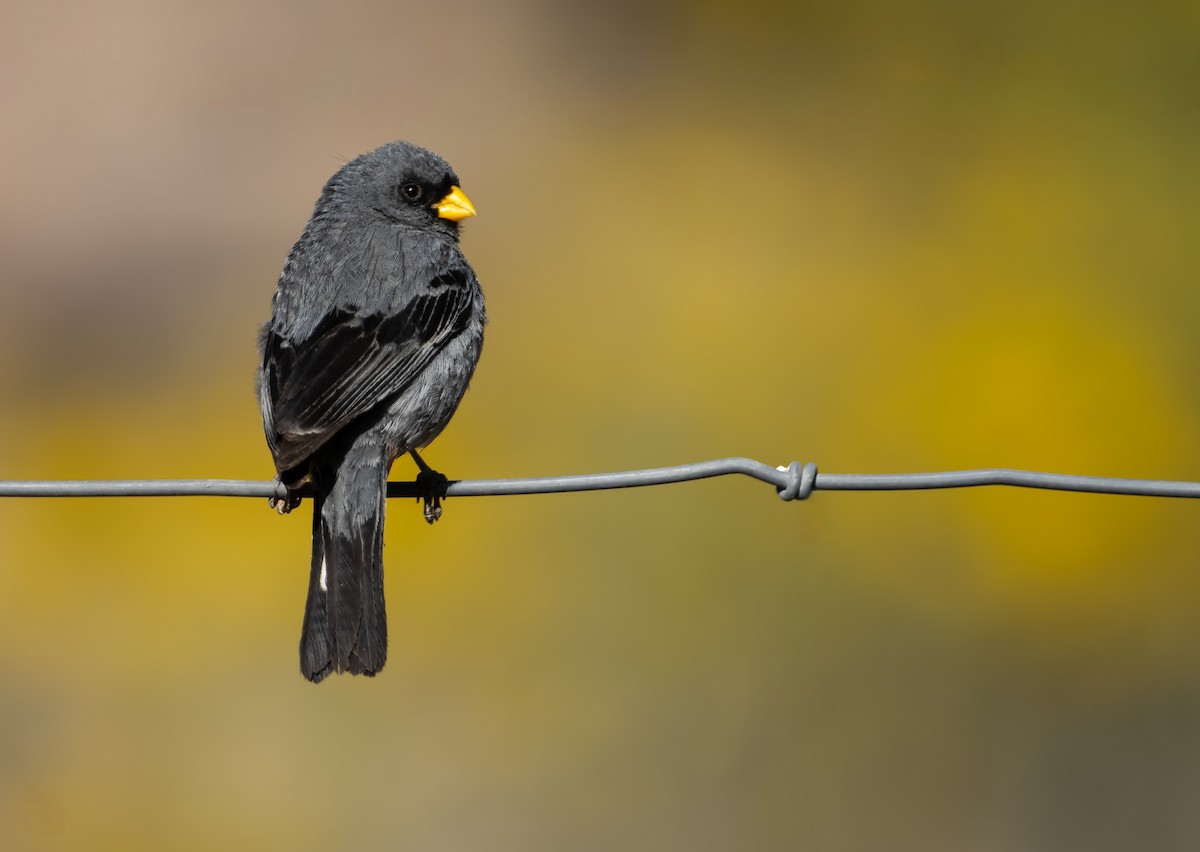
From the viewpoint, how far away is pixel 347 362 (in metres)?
4.52

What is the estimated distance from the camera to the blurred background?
6.75m

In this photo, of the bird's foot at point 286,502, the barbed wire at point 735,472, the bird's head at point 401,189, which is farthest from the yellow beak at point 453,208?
the barbed wire at point 735,472

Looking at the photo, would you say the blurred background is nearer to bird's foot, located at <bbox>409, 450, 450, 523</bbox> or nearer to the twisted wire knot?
the twisted wire knot

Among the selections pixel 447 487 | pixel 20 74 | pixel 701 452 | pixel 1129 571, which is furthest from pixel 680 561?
pixel 20 74

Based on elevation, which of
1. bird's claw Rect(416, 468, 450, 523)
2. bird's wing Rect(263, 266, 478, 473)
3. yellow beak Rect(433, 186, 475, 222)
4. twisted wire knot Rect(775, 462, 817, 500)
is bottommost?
bird's claw Rect(416, 468, 450, 523)

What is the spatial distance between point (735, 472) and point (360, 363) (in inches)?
59.8

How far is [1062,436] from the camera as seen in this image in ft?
27.9

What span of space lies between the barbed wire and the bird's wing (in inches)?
20.6

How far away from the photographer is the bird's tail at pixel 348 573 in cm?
421

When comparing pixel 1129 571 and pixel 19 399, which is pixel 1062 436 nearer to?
pixel 1129 571

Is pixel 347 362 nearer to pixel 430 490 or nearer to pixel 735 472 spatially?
pixel 430 490

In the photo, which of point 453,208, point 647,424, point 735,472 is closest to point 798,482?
point 735,472

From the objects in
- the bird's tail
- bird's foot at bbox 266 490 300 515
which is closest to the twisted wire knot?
the bird's tail

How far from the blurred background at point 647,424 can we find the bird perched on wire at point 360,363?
1.31m
